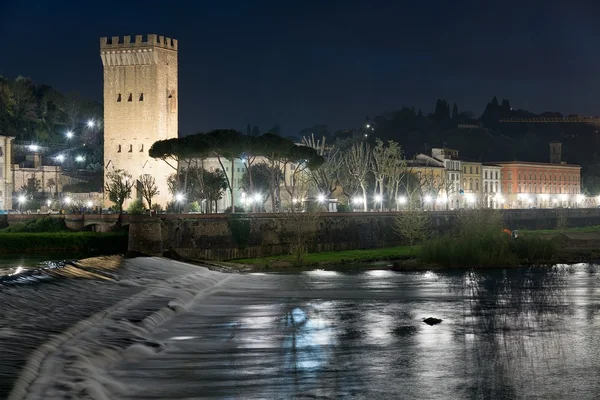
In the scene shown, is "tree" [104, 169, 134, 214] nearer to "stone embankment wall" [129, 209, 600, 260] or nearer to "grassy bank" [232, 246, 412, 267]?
"stone embankment wall" [129, 209, 600, 260]

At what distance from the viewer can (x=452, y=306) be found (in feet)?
104

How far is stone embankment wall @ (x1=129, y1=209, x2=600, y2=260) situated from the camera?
55.9 metres

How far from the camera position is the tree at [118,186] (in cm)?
8162

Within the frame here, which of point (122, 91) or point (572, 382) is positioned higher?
point (122, 91)

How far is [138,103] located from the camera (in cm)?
8662

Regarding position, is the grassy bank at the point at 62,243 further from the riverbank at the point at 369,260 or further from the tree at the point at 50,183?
the tree at the point at 50,183

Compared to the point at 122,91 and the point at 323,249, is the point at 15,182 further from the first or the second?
the point at 323,249

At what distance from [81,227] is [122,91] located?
1037 inches

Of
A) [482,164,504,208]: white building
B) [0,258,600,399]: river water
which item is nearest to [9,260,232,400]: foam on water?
[0,258,600,399]: river water

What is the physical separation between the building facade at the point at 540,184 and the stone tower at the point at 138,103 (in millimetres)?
67615

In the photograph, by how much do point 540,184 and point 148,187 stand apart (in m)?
81.2

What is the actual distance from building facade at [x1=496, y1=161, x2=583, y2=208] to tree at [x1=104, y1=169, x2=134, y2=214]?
70.1m

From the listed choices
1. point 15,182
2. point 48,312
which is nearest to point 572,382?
point 48,312

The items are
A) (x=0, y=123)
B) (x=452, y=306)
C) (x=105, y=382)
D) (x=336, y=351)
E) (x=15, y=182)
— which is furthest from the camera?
(x=0, y=123)
